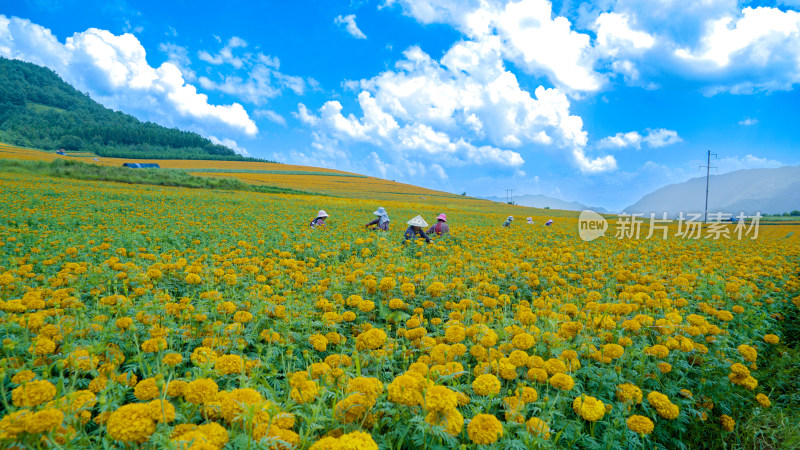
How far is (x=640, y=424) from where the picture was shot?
2082mm

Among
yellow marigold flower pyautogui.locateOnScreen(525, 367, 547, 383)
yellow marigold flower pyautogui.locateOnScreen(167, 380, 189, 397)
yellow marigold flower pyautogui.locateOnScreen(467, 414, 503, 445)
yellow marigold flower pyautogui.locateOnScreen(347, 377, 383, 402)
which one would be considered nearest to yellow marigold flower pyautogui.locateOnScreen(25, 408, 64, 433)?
yellow marigold flower pyautogui.locateOnScreen(167, 380, 189, 397)

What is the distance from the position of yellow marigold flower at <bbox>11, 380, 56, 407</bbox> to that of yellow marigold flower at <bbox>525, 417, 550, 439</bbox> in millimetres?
2255

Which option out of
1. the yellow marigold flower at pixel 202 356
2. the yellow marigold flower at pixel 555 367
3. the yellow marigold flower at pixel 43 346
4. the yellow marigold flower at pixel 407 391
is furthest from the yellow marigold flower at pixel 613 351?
the yellow marigold flower at pixel 43 346

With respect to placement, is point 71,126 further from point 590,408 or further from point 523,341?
point 590,408

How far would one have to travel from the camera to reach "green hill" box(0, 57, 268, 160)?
80.4 meters

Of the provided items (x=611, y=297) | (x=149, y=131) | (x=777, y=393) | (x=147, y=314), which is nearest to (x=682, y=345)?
(x=611, y=297)

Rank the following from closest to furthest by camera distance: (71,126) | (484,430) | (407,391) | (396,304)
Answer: (484,430), (407,391), (396,304), (71,126)

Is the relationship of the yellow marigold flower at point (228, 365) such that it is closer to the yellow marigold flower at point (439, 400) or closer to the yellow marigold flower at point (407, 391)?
the yellow marigold flower at point (407, 391)

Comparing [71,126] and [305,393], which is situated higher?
[71,126]

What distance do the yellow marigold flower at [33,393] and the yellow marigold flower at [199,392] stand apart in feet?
1.82

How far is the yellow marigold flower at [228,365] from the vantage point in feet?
6.73

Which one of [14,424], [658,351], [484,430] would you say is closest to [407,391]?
[484,430]

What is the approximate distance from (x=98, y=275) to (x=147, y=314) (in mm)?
1837

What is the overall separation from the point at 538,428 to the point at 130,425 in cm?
188
